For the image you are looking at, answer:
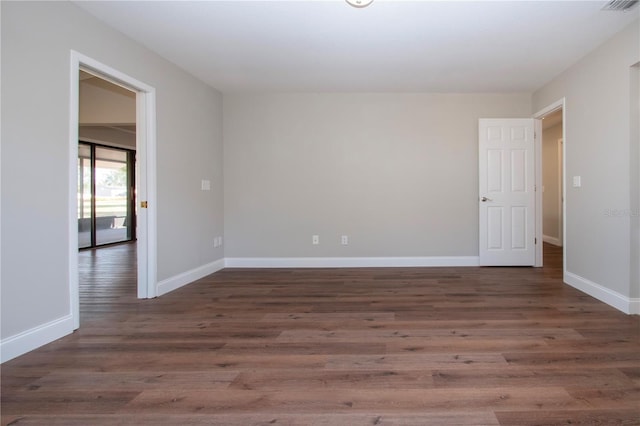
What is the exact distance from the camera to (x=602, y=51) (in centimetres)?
304

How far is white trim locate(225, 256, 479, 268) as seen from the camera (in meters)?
4.55

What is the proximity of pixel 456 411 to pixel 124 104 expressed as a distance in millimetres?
6435

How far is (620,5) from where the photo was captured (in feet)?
7.88

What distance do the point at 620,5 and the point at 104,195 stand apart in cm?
841

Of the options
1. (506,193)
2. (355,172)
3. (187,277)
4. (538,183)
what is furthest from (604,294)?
(187,277)

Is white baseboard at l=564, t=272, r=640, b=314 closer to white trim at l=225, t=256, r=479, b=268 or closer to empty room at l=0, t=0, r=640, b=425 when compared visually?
empty room at l=0, t=0, r=640, b=425

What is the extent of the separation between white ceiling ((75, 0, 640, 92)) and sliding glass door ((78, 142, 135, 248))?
14.4ft

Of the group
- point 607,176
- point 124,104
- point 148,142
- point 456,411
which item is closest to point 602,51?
point 607,176

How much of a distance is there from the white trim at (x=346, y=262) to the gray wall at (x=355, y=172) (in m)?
0.07

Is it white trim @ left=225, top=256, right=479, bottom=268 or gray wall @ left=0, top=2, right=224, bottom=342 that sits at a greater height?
gray wall @ left=0, top=2, right=224, bottom=342

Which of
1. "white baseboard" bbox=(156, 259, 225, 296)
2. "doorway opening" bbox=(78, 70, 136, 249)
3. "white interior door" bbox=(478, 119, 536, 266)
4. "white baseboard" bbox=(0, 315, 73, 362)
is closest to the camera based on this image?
"white baseboard" bbox=(0, 315, 73, 362)

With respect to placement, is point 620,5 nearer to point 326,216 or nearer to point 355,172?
point 355,172

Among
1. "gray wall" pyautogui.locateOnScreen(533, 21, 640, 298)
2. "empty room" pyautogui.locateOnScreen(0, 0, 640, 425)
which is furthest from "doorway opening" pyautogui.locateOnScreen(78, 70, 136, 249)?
"gray wall" pyautogui.locateOnScreen(533, 21, 640, 298)

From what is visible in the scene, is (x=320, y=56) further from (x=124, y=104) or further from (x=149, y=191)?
(x=124, y=104)
